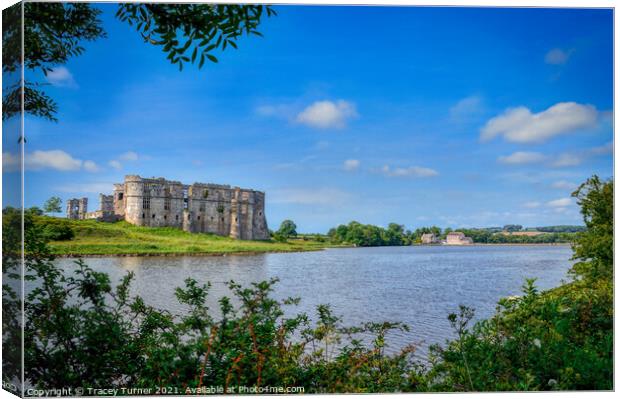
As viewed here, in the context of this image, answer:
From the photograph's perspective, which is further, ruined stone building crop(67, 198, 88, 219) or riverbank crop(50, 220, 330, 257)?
riverbank crop(50, 220, 330, 257)

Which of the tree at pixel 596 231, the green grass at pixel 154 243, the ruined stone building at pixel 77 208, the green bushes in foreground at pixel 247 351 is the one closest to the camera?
the green bushes in foreground at pixel 247 351

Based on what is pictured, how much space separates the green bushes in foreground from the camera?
3330 millimetres

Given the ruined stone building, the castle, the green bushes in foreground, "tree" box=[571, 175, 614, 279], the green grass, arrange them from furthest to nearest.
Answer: the green grass < the castle < the ruined stone building < "tree" box=[571, 175, 614, 279] < the green bushes in foreground

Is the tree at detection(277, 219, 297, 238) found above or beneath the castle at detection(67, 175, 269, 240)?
beneath

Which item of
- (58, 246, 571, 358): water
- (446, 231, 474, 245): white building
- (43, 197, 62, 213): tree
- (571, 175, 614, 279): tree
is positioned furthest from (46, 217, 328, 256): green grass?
(571, 175, 614, 279): tree

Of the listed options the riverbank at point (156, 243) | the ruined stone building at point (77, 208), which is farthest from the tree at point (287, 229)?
the ruined stone building at point (77, 208)

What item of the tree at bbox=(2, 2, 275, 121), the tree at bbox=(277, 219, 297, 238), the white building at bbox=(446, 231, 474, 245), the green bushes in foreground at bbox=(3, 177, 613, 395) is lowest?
the green bushes in foreground at bbox=(3, 177, 613, 395)

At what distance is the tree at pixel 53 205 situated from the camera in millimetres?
4102

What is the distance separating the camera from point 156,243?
5.27 metres

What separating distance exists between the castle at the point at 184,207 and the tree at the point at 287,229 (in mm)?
177

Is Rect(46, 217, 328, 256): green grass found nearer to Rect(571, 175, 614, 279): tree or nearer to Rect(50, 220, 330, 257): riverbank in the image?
Rect(50, 220, 330, 257): riverbank

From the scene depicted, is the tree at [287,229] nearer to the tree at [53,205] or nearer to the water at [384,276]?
the water at [384,276]

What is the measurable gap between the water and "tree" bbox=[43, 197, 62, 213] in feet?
1.54

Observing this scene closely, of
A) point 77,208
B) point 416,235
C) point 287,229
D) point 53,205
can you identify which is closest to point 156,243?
point 77,208
